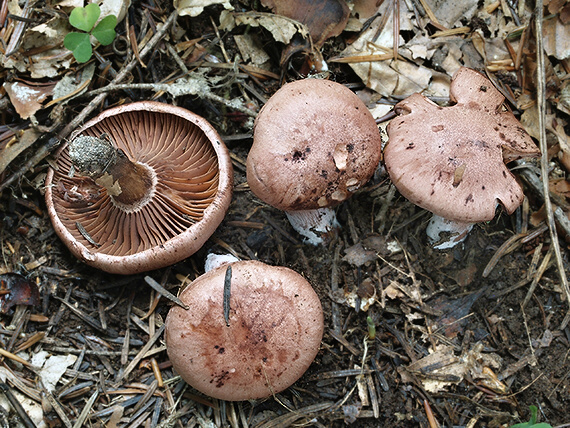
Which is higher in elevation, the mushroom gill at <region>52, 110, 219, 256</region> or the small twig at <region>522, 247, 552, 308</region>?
the mushroom gill at <region>52, 110, 219, 256</region>

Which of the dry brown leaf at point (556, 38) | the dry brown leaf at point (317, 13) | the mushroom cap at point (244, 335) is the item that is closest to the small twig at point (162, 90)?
the dry brown leaf at point (317, 13)

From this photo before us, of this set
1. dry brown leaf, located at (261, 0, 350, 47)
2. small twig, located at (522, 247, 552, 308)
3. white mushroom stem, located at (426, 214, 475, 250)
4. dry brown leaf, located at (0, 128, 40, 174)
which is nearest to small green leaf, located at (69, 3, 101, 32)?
dry brown leaf, located at (0, 128, 40, 174)

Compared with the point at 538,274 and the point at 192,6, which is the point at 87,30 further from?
the point at 538,274

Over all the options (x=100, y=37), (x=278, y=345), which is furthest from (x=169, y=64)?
(x=278, y=345)

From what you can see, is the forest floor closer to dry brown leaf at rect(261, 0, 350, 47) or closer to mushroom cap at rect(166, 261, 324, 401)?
dry brown leaf at rect(261, 0, 350, 47)

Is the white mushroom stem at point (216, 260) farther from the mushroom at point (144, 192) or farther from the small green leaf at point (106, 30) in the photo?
the small green leaf at point (106, 30)

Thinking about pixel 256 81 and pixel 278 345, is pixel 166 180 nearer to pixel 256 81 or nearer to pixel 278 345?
pixel 256 81
